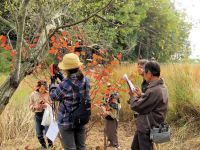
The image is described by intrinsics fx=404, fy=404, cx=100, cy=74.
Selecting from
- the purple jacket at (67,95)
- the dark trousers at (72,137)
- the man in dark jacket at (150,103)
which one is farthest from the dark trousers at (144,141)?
the purple jacket at (67,95)

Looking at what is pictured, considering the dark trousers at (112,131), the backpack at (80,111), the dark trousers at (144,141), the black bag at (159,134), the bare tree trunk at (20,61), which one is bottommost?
the dark trousers at (112,131)

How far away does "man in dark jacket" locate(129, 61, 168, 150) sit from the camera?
16.6 feet

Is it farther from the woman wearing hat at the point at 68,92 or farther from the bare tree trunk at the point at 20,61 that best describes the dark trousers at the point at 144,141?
the bare tree trunk at the point at 20,61

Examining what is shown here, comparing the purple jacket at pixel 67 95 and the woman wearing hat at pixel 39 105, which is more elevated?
the purple jacket at pixel 67 95

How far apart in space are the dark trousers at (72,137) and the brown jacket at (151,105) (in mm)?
793

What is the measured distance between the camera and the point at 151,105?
5.09 metres

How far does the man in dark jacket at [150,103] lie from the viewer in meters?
5.06

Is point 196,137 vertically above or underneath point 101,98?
underneath

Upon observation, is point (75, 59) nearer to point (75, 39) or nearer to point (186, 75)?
point (75, 39)

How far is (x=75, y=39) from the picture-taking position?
7.79 metres

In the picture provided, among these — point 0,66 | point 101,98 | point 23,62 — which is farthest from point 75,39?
point 0,66

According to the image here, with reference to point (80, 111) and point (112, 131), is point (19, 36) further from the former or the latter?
point (112, 131)

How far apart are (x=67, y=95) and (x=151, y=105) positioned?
106 centimetres

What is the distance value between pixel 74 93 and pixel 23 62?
2.97ft
